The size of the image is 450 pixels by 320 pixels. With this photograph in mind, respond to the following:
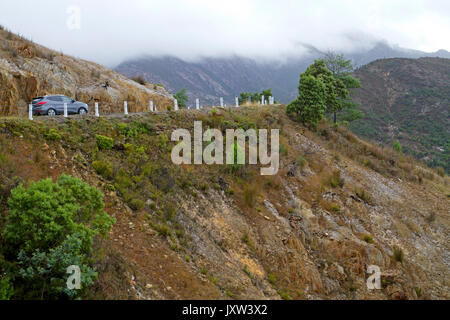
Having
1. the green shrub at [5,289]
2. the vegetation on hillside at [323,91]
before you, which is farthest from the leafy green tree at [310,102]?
the green shrub at [5,289]

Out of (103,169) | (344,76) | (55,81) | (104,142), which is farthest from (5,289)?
(344,76)

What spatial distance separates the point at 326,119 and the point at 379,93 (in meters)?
61.5

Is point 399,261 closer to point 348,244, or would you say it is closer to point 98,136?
point 348,244

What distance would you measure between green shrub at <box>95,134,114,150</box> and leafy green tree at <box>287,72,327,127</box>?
58.0 ft

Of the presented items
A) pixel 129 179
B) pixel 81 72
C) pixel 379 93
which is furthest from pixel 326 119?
pixel 379 93

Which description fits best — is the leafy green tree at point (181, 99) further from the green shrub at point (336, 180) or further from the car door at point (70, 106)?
the green shrub at point (336, 180)

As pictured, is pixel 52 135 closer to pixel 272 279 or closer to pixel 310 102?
pixel 272 279

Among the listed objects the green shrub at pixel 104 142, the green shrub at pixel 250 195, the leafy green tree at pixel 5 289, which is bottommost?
the green shrub at pixel 250 195

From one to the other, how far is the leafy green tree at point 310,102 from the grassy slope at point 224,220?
5819mm

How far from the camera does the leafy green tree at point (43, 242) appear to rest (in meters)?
6.72

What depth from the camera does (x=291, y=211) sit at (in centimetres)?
1562

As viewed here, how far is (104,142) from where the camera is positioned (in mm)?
12875

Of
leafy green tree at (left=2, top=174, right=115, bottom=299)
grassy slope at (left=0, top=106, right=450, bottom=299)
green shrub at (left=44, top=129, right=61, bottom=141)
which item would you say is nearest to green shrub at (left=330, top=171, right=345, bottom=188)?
grassy slope at (left=0, top=106, right=450, bottom=299)

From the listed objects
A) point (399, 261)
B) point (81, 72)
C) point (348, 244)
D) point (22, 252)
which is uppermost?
point (81, 72)
